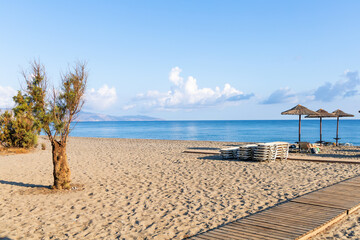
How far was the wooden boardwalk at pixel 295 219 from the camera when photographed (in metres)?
4.02

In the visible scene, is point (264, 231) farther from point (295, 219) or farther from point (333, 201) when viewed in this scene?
point (333, 201)

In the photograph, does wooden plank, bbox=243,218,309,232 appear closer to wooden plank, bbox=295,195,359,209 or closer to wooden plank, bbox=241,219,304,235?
wooden plank, bbox=241,219,304,235

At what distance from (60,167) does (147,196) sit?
2.43m

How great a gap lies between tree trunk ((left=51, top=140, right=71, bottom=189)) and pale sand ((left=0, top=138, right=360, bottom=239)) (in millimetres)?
304

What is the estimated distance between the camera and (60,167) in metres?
7.38

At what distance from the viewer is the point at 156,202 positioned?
20.3ft

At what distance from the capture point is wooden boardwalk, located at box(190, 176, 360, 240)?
13.2 feet

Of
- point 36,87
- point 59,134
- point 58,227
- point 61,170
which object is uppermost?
point 36,87

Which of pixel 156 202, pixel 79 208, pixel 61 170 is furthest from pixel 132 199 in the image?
pixel 61 170

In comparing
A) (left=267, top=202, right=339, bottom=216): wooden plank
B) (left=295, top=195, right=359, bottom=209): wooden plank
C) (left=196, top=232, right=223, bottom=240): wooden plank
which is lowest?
(left=196, top=232, right=223, bottom=240): wooden plank

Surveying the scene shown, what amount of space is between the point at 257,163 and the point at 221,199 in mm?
5659

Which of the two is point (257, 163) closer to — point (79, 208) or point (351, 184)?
point (351, 184)

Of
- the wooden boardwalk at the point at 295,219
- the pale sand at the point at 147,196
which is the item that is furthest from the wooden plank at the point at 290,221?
the pale sand at the point at 147,196


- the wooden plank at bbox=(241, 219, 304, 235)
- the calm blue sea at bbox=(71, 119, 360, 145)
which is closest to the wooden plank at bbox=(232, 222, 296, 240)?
the wooden plank at bbox=(241, 219, 304, 235)
